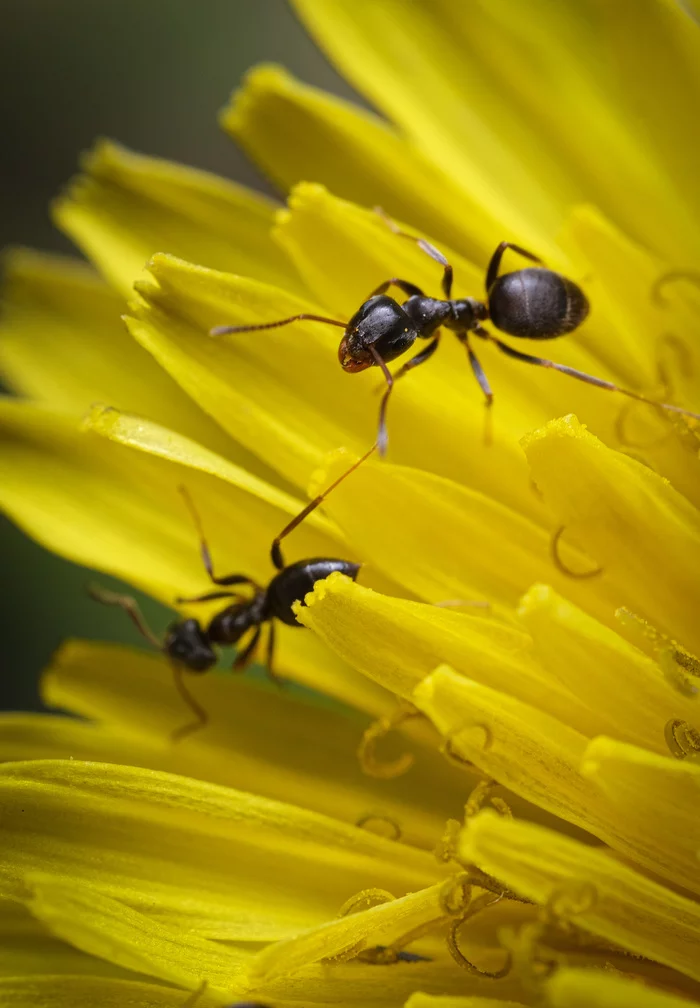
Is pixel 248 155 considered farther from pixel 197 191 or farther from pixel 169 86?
pixel 169 86

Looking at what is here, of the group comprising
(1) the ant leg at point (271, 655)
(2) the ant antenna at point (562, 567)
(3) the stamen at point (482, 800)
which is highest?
(2) the ant antenna at point (562, 567)

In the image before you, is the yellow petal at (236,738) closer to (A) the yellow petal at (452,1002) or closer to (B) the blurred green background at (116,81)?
(A) the yellow petal at (452,1002)

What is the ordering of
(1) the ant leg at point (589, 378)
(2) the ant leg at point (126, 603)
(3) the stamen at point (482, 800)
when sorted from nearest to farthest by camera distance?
(3) the stamen at point (482, 800)
(1) the ant leg at point (589, 378)
(2) the ant leg at point (126, 603)

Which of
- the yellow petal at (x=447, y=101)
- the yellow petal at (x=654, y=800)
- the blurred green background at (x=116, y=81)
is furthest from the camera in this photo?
the blurred green background at (x=116, y=81)

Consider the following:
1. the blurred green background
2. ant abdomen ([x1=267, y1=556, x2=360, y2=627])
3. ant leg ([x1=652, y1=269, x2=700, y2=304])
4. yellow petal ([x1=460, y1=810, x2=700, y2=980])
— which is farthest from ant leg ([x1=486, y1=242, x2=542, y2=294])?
the blurred green background

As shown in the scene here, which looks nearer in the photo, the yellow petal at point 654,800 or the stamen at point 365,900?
the yellow petal at point 654,800

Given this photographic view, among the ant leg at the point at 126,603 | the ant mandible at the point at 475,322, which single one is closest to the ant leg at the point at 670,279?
the ant mandible at the point at 475,322

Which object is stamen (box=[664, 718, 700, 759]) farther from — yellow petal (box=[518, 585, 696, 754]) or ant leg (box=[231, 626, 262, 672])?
ant leg (box=[231, 626, 262, 672])

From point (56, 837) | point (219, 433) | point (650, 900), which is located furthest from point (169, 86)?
point (650, 900)

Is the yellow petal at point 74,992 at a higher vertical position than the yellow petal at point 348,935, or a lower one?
lower
